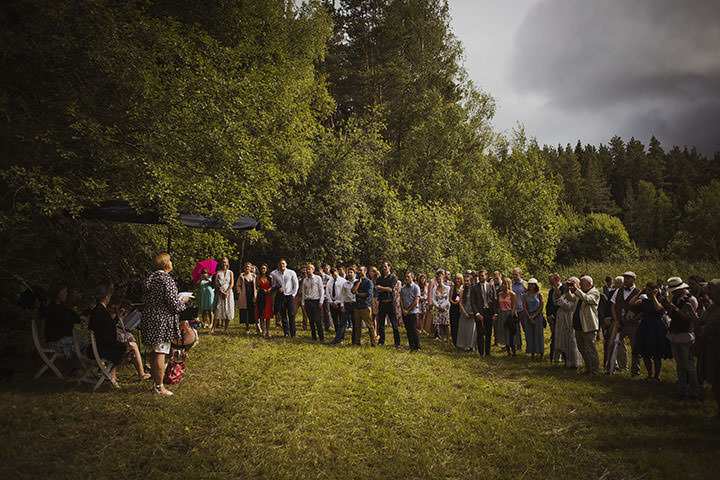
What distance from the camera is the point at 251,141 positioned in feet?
34.8

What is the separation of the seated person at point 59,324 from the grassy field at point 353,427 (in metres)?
0.55

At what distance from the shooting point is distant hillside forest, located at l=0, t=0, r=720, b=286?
26.5ft

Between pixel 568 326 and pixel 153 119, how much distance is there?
33.7 ft

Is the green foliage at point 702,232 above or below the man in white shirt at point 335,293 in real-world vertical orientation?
above

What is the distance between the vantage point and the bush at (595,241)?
163 ft

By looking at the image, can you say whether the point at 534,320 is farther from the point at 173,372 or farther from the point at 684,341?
the point at 173,372

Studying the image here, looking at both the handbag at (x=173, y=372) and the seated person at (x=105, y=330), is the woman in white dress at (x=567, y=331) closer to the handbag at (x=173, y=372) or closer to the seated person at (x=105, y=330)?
the handbag at (x=173, y=372)

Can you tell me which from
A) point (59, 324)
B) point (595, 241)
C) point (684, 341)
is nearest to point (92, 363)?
point (59, 324)

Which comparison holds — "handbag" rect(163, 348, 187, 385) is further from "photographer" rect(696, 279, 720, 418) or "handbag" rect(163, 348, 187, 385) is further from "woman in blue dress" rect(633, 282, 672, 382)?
"woman in blue dress" rect(633, 282, 672, 382)

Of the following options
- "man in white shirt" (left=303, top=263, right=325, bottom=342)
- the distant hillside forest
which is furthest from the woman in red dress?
the distant hillside forest

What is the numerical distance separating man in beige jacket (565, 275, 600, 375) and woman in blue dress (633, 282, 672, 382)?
2.31 feet

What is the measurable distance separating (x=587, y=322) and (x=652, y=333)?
1.05 metres

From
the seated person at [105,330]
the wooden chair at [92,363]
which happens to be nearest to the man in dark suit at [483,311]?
the seated person at [105,330]

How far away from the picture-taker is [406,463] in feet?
14.6
